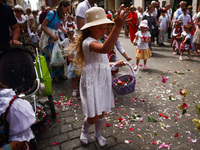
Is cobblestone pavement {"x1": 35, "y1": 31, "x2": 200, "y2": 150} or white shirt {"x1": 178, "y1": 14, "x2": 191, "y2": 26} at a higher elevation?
white shirt {"x1": 178, "y1": 14, "x2": 191, "y2": 26}

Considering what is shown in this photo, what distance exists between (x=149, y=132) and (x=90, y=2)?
9.42 feet

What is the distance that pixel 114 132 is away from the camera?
2.98 m

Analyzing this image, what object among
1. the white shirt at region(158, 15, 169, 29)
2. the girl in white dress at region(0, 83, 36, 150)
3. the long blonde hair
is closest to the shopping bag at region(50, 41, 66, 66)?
the long blonde hair

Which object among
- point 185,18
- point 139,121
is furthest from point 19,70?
point 185,18

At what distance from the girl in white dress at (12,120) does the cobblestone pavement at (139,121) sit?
1.34 meters

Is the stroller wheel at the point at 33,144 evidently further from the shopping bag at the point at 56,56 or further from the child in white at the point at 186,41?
the child in white at the point at 186,41

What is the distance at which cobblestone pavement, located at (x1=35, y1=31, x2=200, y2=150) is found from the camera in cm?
271

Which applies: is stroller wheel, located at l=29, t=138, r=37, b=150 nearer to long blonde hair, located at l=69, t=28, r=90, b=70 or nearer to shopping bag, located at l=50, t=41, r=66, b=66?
long blonde hair, located at l=69, t=28, r=90, b=70

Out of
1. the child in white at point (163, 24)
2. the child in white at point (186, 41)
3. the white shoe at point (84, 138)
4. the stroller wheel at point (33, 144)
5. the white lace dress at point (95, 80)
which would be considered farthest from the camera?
the child in white at point (163, 24)

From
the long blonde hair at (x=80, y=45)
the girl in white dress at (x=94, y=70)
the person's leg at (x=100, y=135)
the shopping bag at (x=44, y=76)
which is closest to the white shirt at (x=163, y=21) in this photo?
the shopping bag at (x=44, y=76)

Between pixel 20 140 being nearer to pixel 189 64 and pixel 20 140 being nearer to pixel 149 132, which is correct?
pixel 149 132

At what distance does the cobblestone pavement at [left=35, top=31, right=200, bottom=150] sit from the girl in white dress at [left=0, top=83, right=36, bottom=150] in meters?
1.34

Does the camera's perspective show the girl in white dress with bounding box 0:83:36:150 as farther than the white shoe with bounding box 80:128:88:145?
No

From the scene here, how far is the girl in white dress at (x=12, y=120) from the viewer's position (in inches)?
56.0
